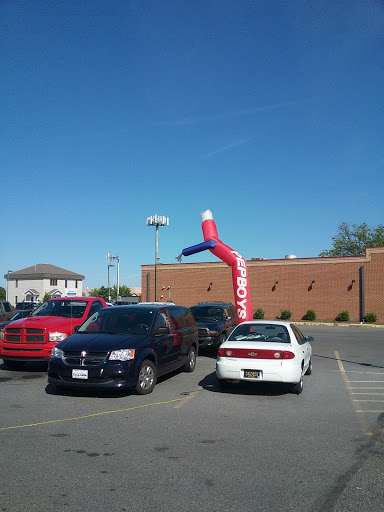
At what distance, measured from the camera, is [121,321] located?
10305 millimetres

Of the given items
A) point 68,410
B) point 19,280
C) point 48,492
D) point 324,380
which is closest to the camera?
point 48,492

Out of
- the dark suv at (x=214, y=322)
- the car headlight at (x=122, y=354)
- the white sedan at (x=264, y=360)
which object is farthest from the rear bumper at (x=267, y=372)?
the dark suv at (x=214, y=322)

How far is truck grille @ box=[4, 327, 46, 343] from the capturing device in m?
11.7

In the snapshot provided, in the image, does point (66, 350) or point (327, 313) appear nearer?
point (66, 350)

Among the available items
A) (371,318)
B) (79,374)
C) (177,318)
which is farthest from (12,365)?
(371,318)

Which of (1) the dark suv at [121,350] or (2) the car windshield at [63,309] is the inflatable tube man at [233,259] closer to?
(2) the car windshield at [63,309]

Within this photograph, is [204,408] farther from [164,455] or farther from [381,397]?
[381,397]

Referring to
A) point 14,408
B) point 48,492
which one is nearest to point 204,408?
point 14,408

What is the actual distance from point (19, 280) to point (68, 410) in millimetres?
80120

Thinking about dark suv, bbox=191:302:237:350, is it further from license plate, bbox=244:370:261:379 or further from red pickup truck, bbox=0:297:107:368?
license plate, bbox=244:370:261:379

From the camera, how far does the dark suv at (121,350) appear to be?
28.2 feet

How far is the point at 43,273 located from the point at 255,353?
76.5 m

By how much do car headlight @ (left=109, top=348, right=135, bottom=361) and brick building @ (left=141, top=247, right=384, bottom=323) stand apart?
3136 cm

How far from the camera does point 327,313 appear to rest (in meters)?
38.4
